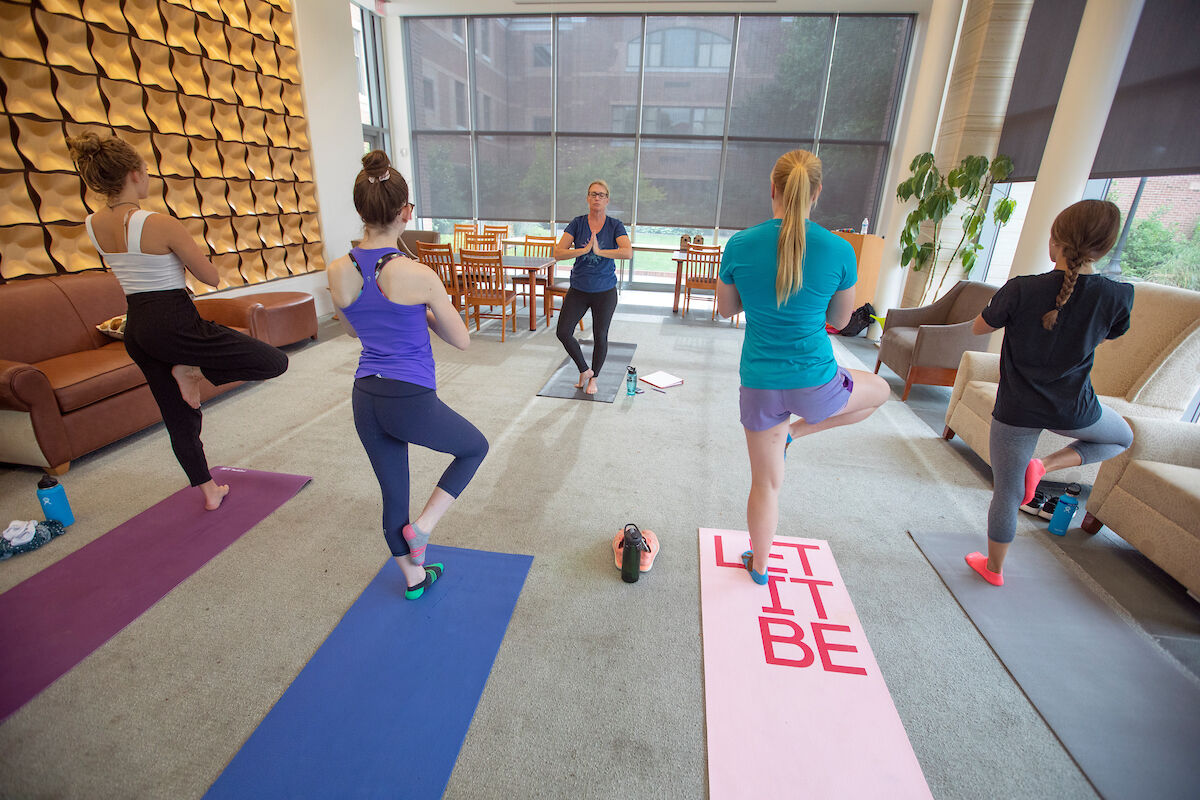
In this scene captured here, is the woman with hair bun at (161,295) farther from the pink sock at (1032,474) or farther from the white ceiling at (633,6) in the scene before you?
the white ceiling at (633,6)

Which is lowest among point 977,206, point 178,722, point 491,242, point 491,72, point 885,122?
point 178,722

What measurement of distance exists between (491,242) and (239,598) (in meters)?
5.53

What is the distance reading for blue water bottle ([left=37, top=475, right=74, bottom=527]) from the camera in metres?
2.24

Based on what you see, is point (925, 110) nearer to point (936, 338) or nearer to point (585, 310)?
point (936, 338)

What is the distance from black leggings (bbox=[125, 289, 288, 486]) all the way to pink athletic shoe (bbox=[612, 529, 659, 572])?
5.46 ft

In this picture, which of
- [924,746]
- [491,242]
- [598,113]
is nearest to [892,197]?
[598,113]

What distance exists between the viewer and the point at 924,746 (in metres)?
1.49

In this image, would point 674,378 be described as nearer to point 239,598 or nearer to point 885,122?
point 239,598

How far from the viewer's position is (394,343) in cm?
155

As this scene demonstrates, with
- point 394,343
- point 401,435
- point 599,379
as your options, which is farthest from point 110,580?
point 599,379

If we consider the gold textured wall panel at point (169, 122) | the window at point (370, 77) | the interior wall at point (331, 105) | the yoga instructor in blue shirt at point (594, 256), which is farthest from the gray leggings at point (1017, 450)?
the window at point (370, 77)

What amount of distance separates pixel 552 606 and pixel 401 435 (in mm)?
864

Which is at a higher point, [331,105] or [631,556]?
[331,105]

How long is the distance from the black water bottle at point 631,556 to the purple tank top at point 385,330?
98 cm
